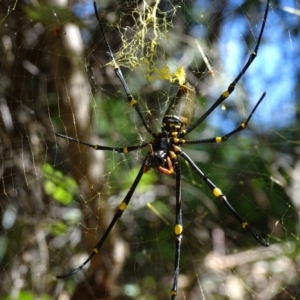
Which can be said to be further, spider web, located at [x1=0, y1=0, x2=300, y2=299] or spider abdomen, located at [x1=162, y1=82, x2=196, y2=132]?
spider web, located at [x1=0, y1=0, x2=300, y2=299]

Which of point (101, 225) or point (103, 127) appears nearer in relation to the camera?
point (101, 225)

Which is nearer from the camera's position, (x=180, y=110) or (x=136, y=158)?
(x=180, y=110)

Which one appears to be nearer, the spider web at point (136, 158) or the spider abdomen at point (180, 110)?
the spider abdomen at point (180, 110)

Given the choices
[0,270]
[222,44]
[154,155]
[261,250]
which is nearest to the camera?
[154,155]

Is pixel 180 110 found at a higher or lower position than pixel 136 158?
higher

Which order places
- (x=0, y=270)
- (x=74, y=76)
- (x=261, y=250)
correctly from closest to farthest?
(x=74, y=76) → (x=0, y=270) → (x=261, y=250)

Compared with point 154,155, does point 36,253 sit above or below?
below

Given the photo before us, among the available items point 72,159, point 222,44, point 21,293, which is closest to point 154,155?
point 72,159

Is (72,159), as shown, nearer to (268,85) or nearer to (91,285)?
(91,285)
